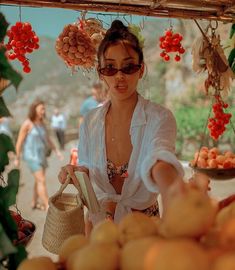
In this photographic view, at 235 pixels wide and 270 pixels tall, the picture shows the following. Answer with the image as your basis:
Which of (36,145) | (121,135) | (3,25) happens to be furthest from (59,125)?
(3,25)

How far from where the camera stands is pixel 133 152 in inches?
80.2

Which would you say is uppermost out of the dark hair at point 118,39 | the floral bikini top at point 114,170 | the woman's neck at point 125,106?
the dark hair at point 118,39

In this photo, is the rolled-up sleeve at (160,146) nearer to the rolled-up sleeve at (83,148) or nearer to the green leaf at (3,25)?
the rolled-up sleeve at (83,148)

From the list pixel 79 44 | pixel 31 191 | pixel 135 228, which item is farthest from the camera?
pixel 31 191

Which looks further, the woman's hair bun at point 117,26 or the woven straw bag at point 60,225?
the woman's hair bun at point 117,26

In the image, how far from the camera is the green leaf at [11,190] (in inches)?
45.0

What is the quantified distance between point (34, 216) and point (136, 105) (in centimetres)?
409

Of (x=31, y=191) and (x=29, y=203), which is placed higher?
(x=29, y=203)

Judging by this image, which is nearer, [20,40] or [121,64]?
[121,64]

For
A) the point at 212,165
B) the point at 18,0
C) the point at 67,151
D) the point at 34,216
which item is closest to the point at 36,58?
the point at 67,151

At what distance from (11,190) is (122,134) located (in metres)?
1.08

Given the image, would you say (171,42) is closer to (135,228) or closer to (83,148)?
(83,148)

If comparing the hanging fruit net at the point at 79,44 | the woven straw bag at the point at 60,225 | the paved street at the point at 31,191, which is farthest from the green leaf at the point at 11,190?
the paved street at the point at 31,191

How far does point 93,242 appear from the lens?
3.26 ft
